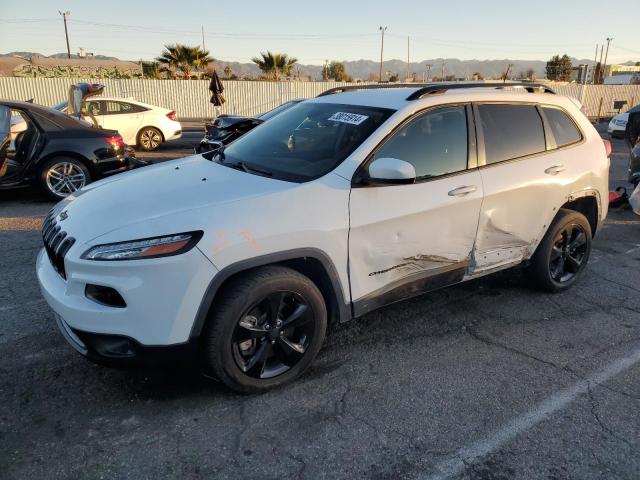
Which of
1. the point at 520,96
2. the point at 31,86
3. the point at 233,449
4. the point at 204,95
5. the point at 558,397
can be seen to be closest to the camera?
the point at 233,449

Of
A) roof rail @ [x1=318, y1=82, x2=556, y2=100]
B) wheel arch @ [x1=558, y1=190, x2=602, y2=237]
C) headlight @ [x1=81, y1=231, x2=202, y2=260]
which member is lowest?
wheel arch @ [x1=558, y1=190, x2=602, y2=237]

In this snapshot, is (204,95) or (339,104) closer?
(339,104)

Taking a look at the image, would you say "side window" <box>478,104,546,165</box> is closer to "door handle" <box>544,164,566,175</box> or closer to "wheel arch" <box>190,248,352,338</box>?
"door handle" <box>544,164,566,175</box>

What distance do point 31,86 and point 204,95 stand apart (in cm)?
783

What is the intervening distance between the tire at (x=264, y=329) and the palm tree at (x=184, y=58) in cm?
3195

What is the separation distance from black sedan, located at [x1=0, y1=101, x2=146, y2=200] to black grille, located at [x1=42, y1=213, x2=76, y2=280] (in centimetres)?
390

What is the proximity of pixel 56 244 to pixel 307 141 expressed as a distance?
1.76 meters

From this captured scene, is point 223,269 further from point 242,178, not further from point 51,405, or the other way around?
point 51,405

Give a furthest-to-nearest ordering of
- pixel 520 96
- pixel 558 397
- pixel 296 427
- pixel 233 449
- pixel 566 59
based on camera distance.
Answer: pixel 566 59 < pixel 520 96 < pixel 558 397 < pixel 296 427 < pixel 233 449

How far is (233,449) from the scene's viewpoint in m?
2.54

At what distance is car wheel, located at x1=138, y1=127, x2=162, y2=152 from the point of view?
44.0 ft

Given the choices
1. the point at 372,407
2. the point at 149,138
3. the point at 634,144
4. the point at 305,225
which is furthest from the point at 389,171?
the point at 149,138

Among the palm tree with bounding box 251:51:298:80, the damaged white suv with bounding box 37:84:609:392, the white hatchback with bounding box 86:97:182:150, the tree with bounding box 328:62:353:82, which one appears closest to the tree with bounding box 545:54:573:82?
the tree with bounding box 328:62:353:82

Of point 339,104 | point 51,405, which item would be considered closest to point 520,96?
point 339,104
